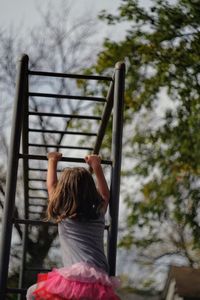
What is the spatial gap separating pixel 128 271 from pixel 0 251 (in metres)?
23.8

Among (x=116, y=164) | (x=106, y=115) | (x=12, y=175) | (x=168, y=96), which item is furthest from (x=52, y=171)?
(x=168, y=96)

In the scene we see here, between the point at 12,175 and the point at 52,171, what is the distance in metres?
0.22

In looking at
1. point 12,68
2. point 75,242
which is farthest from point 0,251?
point 12,68

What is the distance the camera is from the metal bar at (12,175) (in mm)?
3098

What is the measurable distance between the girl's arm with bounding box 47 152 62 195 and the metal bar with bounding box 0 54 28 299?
184 millimetres

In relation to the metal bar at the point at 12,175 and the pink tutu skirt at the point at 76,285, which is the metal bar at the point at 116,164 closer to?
the pink tutu skirt at the point at 76,285

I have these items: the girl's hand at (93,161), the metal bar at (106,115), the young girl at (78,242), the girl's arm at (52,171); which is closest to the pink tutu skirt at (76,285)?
the young girl at (78,242)

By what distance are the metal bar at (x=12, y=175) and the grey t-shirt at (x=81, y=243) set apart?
309 mm

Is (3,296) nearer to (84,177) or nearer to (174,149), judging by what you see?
(84,177)

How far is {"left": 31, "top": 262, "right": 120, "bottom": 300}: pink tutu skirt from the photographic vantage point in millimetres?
2762

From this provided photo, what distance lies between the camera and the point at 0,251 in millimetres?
3100

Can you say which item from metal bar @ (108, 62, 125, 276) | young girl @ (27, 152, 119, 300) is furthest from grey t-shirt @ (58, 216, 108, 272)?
metal bar @ (108, 62, 125, 276)

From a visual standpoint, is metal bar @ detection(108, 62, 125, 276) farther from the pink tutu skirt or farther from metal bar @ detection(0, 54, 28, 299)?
metal bar @ detection(0, 54, 28, 299)

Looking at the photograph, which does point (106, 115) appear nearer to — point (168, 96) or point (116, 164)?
point (116, 164)
